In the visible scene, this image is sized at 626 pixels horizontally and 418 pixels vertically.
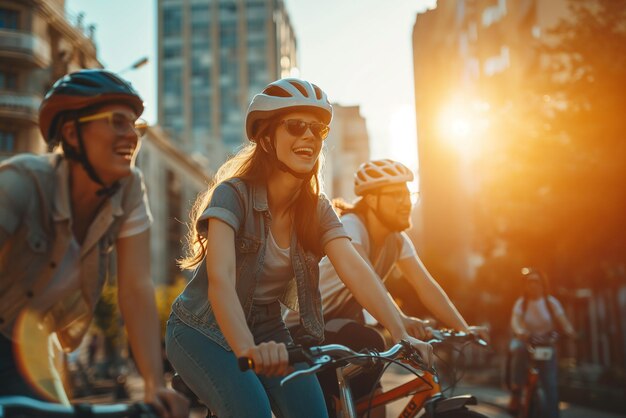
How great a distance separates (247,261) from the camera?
3.47 metres

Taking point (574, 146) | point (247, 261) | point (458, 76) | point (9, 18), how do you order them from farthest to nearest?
point (458, 76) < point (9, 18) < point (574, 146) < point (247, 261)

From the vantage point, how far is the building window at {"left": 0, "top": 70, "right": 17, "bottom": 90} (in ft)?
121

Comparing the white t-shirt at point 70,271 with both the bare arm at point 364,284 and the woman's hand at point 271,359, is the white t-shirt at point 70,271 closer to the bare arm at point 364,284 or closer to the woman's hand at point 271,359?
the woman's hand at point 271,359

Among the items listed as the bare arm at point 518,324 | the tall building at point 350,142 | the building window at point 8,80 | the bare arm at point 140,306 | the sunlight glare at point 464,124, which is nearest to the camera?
the bare arm at point 140,306

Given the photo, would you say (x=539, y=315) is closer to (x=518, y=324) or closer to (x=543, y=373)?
(x=518, y=324)

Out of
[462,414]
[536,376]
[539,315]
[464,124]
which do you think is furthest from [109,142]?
[464,124]

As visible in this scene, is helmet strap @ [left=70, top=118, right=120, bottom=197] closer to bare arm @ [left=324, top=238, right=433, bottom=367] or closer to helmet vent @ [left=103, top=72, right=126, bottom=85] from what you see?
helmet vent @ [left=103, top=72, right=126, bottom=85]

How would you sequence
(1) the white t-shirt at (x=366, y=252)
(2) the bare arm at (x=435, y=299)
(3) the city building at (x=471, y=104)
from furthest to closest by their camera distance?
1. (3) the city building at (x=471, y=104)
2. (1) the white t-shirt at (x=366, y=252)
3. (2) the bare arm at (x=435, y=299)

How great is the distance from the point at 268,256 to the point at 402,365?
75cm

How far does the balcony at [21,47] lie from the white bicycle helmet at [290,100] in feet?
117

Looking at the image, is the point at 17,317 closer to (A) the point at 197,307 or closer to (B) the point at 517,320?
(A) the point at 197,307

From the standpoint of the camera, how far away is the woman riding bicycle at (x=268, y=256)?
10.7ft

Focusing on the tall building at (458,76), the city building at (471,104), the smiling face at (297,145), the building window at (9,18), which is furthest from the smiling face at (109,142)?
the building window at (9,18)

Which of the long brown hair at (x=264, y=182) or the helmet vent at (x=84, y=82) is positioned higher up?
the helmet vent at (x=84, y=82)
